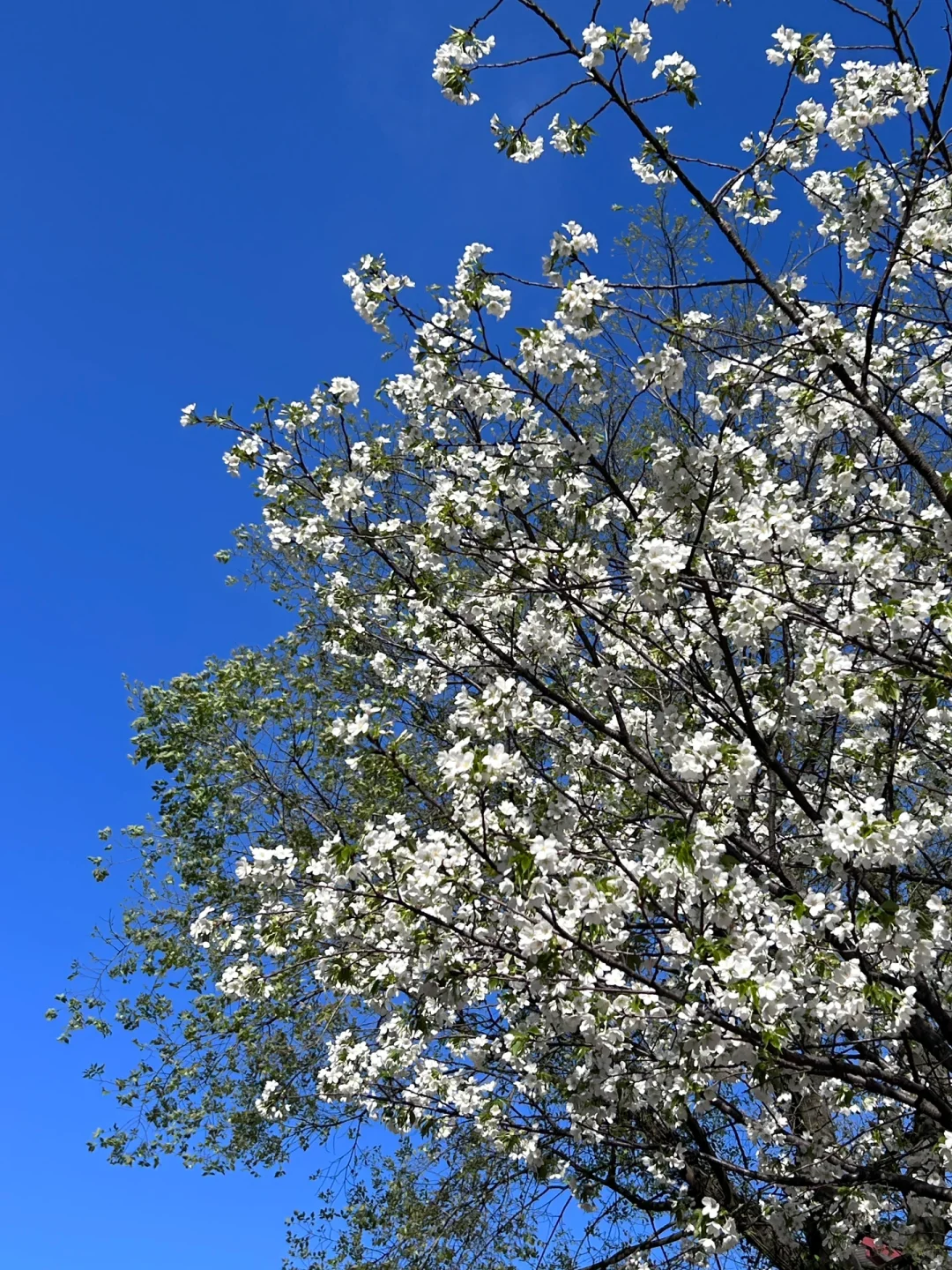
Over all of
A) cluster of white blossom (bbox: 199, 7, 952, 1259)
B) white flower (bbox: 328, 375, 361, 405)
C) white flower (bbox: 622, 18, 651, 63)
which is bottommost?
cluster of white blossom (bbox: 199, 7, 952, 1259)

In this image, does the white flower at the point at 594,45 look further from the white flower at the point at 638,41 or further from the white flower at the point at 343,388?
the white flower at the point at 343,388

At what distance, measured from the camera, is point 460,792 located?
167 inches

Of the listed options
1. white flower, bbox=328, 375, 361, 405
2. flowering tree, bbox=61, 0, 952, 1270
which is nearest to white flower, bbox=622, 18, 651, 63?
flowering tree, bbox=61, 0, 952, 1270

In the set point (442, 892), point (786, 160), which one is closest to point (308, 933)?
point (442, 892)

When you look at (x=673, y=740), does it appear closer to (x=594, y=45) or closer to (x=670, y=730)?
(x=670, y=730)

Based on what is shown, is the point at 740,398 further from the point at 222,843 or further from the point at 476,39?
the point at 222,843

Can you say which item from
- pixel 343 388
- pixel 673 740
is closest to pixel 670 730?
pixel 673 740

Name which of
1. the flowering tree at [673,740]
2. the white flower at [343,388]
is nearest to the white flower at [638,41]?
the flowering tree at [673,740]

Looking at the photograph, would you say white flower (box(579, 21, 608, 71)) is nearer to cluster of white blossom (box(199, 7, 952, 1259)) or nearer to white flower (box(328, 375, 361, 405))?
cluster of white blossom (box(199, 7, 952, 1259))

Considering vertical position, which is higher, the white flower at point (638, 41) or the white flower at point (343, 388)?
the white flower at point (343, 388)

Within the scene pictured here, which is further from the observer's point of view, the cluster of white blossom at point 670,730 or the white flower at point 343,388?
the white flower at point 343,388

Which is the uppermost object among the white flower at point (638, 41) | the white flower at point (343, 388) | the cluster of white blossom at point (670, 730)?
the white flower at point (343, 388)

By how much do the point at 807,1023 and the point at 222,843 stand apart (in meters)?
7.66

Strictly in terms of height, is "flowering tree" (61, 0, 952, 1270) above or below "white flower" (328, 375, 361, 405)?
below
